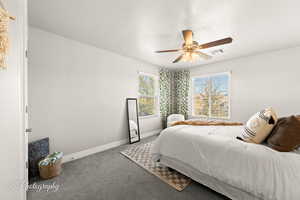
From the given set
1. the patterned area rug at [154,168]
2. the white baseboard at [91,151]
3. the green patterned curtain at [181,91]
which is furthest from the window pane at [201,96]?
the white baseboard at [91,151]

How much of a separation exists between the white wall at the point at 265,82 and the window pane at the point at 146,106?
249 centimetres

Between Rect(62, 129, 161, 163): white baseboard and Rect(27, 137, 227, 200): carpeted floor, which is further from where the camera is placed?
Rect(62, 129, 161, 163): white baseboard

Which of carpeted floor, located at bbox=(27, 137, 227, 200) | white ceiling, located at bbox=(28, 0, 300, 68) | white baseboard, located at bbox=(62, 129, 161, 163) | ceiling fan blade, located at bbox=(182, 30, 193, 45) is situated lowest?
carpeted floor, located at bbox=(27, 137, 227, 200)

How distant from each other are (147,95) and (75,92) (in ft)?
7.29

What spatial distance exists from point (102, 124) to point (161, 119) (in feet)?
7.62

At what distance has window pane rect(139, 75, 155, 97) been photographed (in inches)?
159

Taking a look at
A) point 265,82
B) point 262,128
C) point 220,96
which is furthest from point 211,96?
point 262,128

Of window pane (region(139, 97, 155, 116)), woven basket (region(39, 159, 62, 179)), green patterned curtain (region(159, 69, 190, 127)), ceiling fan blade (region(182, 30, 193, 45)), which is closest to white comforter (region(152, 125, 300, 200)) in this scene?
ceiling fan blade (region(182, 30, 193, 45))

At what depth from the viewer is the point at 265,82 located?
321 cm

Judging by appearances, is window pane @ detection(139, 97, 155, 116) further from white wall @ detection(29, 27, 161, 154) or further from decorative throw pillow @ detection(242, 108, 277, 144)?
decorative throw pillow @ detection(242, 108, 277, 144)

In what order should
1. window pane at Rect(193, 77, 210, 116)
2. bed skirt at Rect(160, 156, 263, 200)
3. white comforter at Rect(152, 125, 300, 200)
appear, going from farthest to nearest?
1. window pane at Rect(193, 77, 210, 116)
2. bed skirt at Rect(160, 156, 263, 200)
3. white comforter at Rect(152, 125, 300, 200)

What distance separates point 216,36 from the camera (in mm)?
2404

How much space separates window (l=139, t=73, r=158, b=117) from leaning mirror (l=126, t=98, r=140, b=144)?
319mm

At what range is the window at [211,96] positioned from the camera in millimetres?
3952
